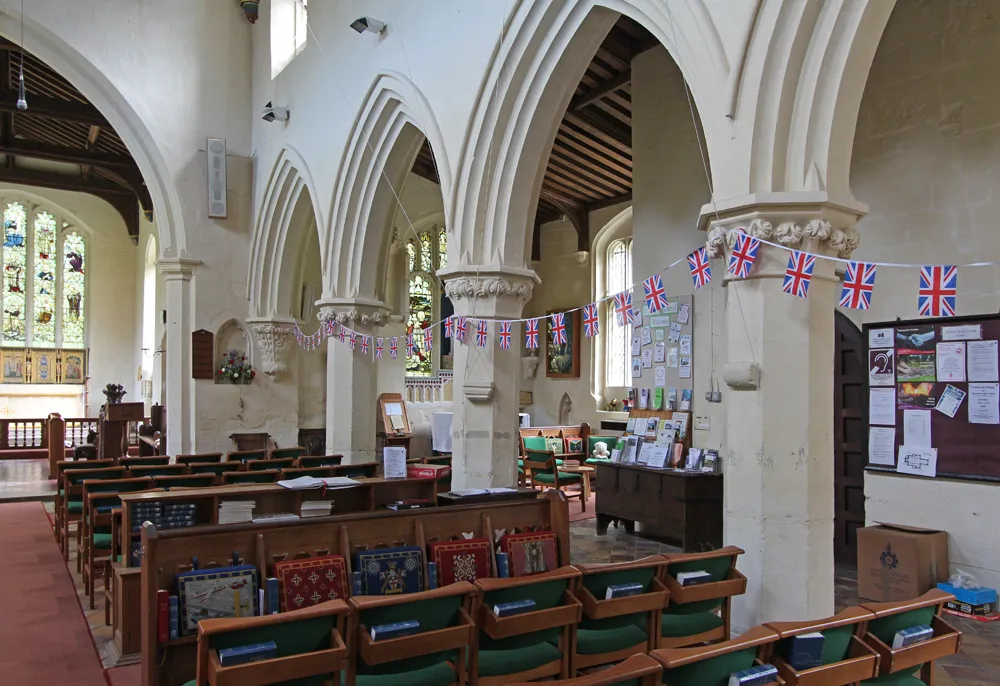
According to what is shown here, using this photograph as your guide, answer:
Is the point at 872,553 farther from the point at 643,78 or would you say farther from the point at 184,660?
the point at 643,78

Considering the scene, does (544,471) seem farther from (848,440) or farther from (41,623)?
(41,623)

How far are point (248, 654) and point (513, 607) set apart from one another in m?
0.94

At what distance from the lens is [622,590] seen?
3.02 m

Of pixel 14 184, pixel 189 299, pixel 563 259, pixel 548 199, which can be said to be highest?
pixel 14 184

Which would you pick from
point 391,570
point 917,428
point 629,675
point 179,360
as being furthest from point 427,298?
point 629,675

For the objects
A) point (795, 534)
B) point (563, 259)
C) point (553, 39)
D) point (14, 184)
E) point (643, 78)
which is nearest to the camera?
point (795, 534)

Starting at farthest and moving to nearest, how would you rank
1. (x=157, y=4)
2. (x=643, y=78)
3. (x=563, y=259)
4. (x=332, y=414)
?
(x=563, y=259) < (x=157, y=4) < (x=332, y=414) < (x=643, y=78)

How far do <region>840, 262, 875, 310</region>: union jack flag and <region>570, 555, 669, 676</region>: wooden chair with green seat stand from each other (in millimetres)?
1375

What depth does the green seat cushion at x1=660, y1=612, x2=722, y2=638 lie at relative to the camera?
3201 millimetres

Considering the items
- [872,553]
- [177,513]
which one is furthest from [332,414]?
[872,553]

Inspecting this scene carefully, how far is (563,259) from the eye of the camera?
569 inches

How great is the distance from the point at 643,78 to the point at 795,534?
5.30 metres

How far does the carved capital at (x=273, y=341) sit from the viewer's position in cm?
1089

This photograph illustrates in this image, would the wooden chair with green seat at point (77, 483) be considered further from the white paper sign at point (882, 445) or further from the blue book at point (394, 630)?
the white paper sign at point (882, 445)
